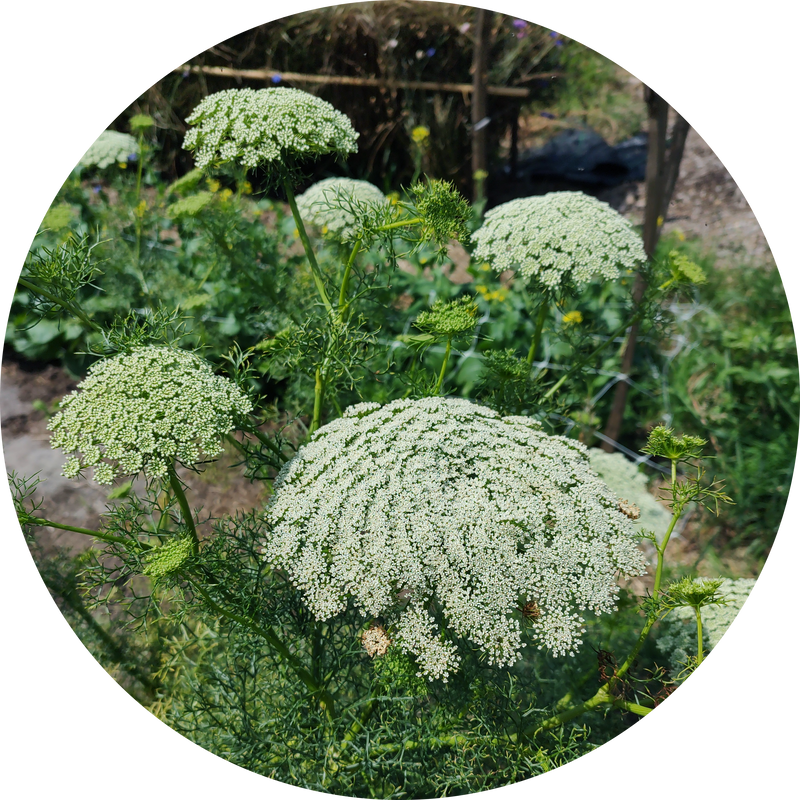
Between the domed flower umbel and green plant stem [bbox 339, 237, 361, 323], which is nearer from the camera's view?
green plant stem [bbox 339, 237, 361, 323]

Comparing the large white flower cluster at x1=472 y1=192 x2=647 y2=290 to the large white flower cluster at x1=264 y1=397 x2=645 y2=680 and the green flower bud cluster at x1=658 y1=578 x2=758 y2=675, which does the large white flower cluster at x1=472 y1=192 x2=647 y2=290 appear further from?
the green flower bud cluster at x1=658 y1=578 x2=758 y2=675

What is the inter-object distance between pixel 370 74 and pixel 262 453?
4551 millimetres

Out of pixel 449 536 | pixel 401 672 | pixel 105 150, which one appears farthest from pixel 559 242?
pixel 105 150

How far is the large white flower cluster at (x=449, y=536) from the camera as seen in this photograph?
1.67m

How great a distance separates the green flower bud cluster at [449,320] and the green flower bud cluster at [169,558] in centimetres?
101

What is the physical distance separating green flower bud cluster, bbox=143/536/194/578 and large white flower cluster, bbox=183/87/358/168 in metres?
1.33

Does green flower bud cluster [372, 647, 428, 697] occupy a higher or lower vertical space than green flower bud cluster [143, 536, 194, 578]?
lower

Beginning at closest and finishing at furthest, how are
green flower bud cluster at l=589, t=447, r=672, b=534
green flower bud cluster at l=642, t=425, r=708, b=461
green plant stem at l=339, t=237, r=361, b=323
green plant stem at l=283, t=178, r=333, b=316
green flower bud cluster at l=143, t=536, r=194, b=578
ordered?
green flower bud cluster at l=143, t=536, r=194, b=578, green flower bud cluster at l=642, t=425, r=708, b=461, green plant stem at l=339, t=237, r=361, b=323, green plant stem at l=283, t=178, r=333, b=316, green flower bud cluster at l=589, t=447, r=672, b=534

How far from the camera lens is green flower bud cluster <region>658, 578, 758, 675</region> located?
231 cm

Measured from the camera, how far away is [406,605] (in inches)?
68.2

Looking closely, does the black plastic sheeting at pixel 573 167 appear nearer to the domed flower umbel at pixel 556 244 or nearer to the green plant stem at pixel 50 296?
the domed flower umbel at pixel 556 244

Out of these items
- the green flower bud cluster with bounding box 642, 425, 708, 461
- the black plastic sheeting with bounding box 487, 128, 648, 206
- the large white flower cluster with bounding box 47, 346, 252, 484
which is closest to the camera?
the large white flower cluster with bounding box 47, 346, 252, 484

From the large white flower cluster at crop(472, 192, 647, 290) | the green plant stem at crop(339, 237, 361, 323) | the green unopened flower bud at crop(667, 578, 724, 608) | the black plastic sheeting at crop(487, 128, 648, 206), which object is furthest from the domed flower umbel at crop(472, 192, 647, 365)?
the black plastic sheeting at crop(487, 128, 648, 206)

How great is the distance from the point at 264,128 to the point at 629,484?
2.17 m
